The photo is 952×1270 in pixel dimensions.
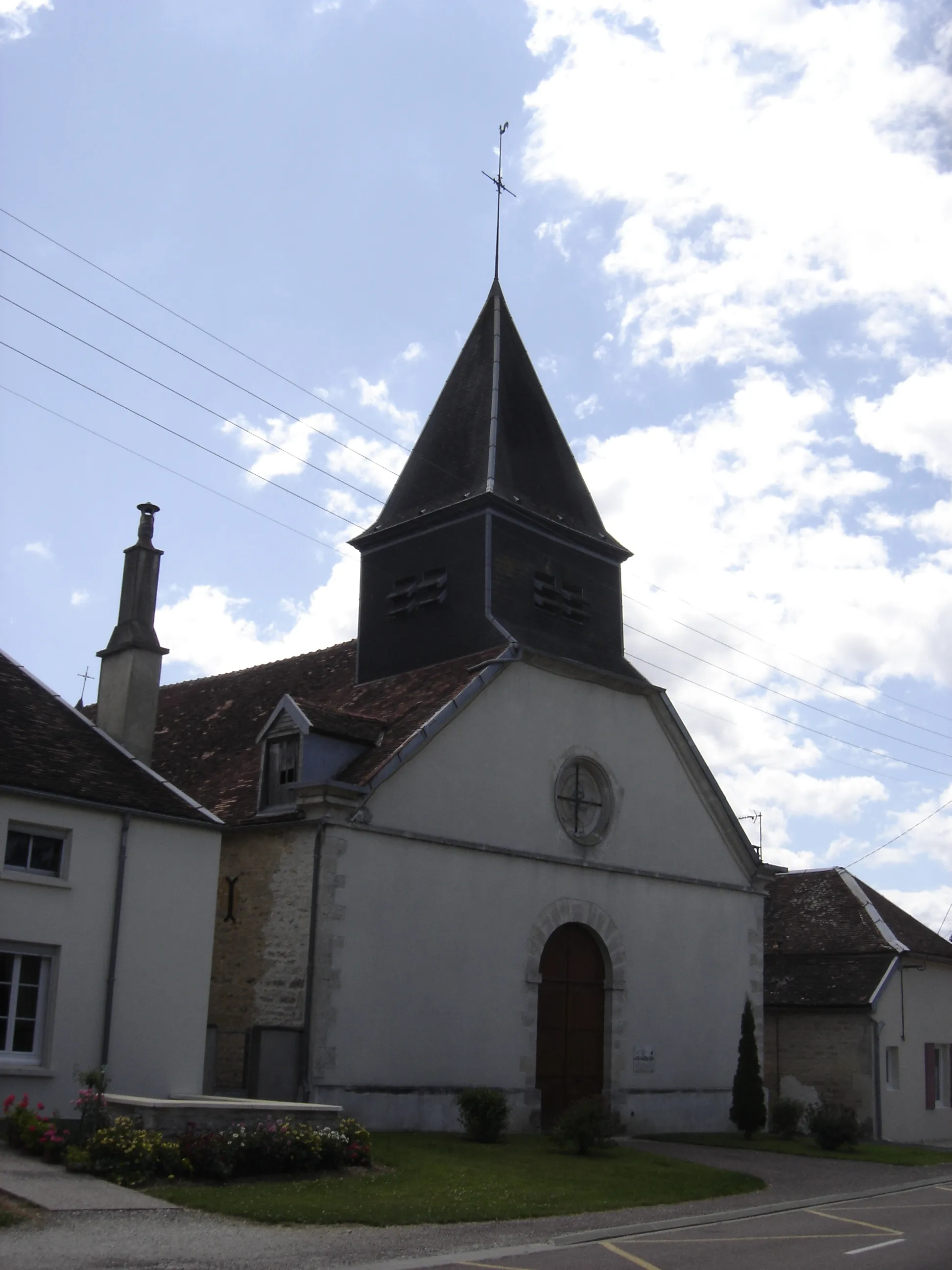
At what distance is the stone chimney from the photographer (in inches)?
733

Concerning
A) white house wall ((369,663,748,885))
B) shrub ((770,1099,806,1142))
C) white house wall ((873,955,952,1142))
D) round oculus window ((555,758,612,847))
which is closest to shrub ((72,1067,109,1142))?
white house wall ((369,663,748,885))

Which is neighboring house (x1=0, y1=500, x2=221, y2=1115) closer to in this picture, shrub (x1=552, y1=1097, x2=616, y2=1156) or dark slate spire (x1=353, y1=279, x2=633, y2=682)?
shrub (x1=552, y1=1097, x2=616, y2=1156)

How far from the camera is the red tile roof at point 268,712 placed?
19375mm

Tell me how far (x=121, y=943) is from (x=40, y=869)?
4.33 feet

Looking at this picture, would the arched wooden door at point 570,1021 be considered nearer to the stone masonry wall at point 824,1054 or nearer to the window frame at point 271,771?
the window frame at point 271,771

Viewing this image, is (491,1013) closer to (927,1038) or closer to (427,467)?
(427,467)

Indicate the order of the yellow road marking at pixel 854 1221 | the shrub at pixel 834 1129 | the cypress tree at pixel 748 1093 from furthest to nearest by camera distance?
the cypress tree at pixel 748 1093 → the shrub at pixel 834 1129 → the yellow road marking at pixel 854 1221

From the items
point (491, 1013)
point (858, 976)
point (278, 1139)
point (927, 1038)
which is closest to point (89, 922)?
point (278, 1139)

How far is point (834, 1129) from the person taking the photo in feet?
68.3

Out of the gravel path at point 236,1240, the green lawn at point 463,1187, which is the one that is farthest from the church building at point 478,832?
the gravel path at point 236,1240

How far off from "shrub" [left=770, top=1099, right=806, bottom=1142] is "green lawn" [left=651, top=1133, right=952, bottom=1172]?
1.17 ft

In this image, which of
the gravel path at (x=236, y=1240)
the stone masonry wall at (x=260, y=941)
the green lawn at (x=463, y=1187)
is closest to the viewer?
the gravel path at (x=236, y=1240)

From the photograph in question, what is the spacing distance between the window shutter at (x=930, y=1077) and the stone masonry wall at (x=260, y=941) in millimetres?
14769

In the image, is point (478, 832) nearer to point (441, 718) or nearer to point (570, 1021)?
point (441, 718)
